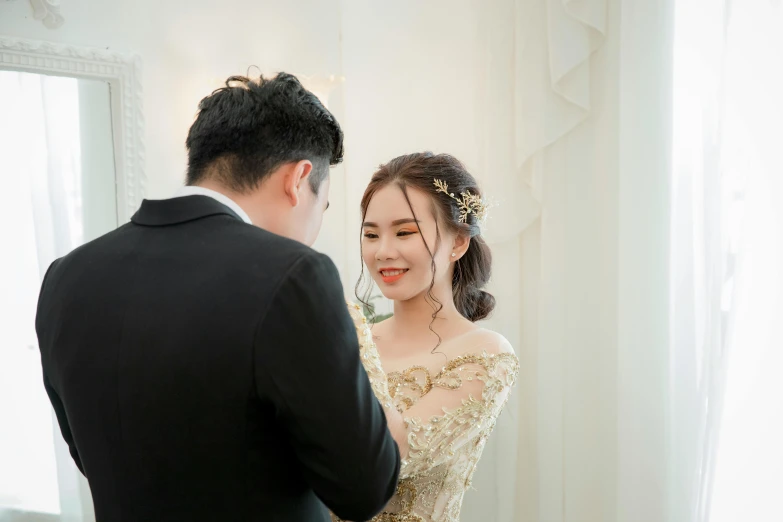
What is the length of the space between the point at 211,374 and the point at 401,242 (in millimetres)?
1033

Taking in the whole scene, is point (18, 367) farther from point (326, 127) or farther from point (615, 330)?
point (615, 330)

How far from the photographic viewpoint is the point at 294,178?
1.21 metres

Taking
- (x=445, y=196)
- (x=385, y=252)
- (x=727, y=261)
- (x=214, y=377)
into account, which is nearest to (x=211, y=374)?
(x=214, y=377)

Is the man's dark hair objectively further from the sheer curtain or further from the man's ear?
the sheer curtain

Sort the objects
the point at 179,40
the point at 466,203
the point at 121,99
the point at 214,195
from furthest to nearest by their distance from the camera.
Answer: the point at 179,40 < the point at 121,99 < the point at 466,203 < the point at 214,195

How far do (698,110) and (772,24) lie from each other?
0.37m

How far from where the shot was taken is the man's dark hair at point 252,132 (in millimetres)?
1181

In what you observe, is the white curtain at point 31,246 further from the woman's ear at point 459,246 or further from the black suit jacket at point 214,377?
the black suit jacket at point 214,377

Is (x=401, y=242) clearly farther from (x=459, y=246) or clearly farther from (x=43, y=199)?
(x=43, y=199)

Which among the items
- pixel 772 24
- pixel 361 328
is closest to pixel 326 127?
pixel 361 328

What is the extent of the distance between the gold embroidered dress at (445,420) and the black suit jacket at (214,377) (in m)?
0.59

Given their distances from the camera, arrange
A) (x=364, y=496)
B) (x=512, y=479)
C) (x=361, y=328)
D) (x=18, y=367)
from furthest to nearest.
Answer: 1. (x=512, y=479)
2. (x=18, y=367)
3. (x=361, y=328)
4. (x=364, y=496)

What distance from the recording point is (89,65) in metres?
2.88

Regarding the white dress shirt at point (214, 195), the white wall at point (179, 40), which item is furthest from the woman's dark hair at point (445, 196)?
the white wall at point (179, 40)
